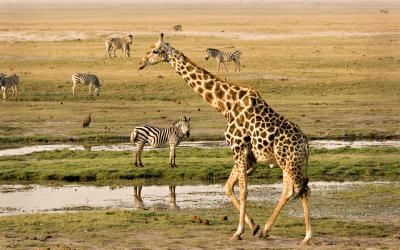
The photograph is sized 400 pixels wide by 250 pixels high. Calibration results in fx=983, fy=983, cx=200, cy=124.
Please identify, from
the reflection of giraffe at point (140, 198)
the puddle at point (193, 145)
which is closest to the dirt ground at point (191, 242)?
the reflection of giraffe at point (140, 198)

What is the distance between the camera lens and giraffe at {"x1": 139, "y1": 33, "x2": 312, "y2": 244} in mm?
15719

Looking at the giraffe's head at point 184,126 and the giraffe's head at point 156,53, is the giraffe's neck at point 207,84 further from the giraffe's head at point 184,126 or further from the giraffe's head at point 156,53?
the giraffe's head at point 184,126

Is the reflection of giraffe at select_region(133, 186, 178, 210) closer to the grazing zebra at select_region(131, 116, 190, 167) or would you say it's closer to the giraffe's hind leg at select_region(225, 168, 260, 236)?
the grazing zebra at select_region(131, 116, 190, 167)

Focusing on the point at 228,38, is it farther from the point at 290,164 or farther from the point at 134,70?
the point at 290,164

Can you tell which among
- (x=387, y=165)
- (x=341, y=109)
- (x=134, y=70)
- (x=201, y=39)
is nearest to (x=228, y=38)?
(x=201, y=39)

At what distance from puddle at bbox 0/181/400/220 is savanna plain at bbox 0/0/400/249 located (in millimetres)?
107

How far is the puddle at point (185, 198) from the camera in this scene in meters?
20.0

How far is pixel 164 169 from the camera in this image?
24906mm

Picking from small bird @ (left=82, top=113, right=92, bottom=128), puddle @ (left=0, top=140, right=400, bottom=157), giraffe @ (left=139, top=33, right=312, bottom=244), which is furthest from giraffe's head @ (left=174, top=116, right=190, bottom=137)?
giraffe @ (left=139, top=33, right=312, bottom=244)

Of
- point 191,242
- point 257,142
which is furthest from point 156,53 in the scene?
point 191,242

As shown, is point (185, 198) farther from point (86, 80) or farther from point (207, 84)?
point (86, 80)

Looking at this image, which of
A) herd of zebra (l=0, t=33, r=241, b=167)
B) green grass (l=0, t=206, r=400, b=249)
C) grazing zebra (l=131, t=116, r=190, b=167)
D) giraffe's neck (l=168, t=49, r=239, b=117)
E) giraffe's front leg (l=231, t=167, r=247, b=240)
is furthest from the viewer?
grazing zebra (l=131, t=116, r=190, b=167)

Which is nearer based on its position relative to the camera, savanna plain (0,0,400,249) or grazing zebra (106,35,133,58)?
savanna plain (0,0,400,249)

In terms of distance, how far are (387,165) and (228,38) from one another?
164ft
